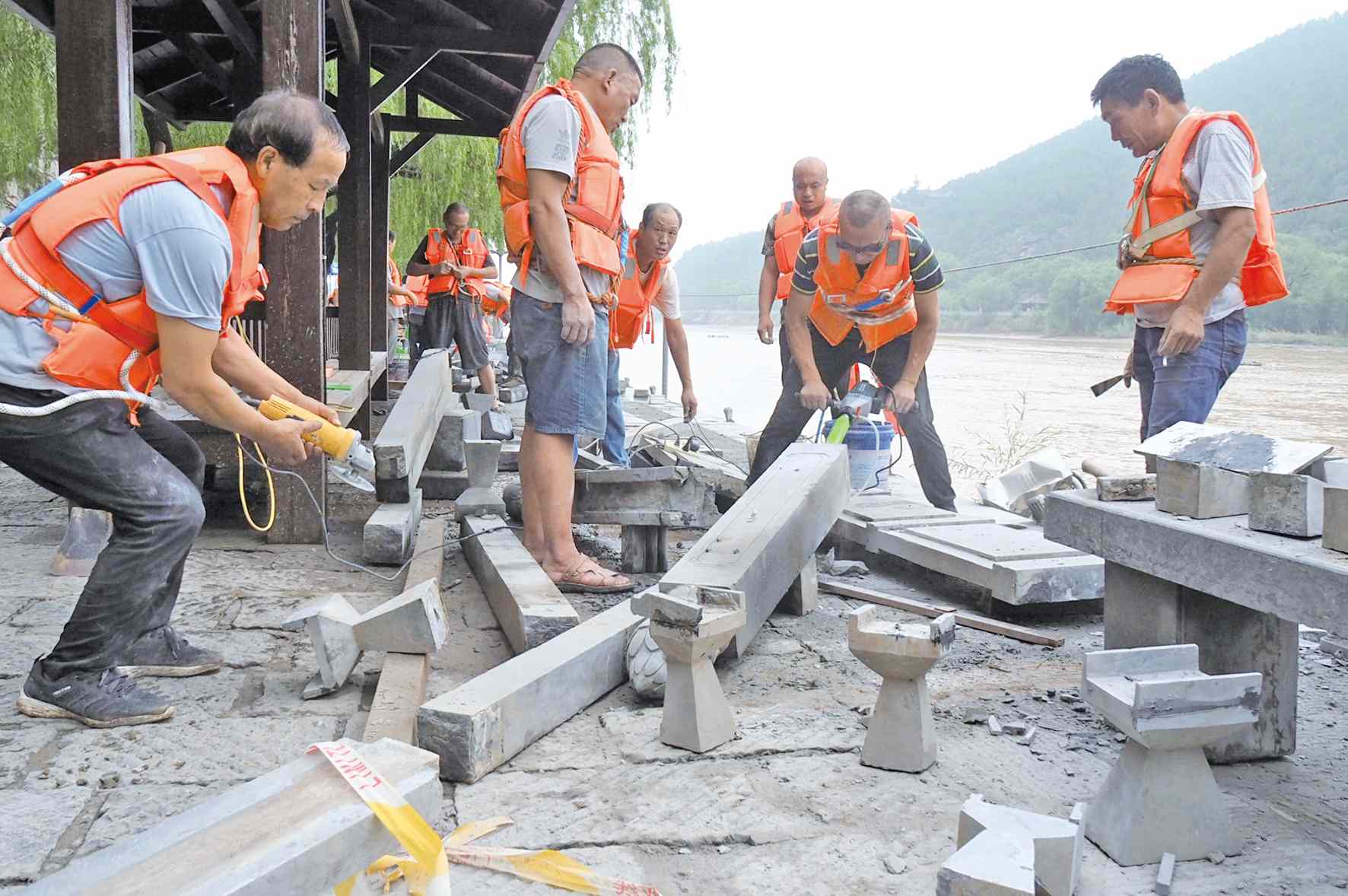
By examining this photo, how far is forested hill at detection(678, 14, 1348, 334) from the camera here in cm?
1527

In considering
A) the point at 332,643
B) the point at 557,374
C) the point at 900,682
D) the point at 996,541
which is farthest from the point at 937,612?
the point at 332,643

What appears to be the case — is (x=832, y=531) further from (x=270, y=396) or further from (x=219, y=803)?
(x=219, y=803)

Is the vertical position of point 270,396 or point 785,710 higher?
point 270,396

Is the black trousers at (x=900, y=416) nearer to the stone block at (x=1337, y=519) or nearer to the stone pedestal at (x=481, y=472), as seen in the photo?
the stone pedestal at (x=481, y=472)

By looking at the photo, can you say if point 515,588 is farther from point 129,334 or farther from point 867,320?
point 867,320

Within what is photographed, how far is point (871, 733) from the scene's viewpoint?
103 inches

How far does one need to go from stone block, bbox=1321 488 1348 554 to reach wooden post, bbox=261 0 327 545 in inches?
157

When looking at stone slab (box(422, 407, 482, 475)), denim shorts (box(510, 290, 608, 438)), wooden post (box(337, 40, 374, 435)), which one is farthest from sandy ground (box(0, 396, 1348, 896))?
wooden post (box(337, 40, 374, 435))

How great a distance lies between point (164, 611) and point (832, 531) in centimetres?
295

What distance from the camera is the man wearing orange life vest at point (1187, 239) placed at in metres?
3.68

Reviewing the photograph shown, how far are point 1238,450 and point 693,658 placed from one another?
1.41 m

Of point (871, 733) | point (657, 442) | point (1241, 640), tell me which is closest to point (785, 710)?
point (871, 733)

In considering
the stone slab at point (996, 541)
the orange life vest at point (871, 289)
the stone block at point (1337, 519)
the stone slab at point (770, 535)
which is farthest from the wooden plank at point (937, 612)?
the orange life vest at point (871, 289)

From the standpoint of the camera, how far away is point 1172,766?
84.4 inches
